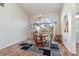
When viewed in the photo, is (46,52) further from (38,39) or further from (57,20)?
(57,20)

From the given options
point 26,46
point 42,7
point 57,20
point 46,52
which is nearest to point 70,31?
point 57,20

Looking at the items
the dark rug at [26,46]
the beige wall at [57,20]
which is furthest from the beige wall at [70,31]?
the dark rug at [26,46]

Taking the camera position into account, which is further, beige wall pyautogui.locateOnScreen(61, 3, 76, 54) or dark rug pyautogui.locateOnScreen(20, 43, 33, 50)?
dark rug pyautogui.locateOnScreen(20, 43, 33, 50)

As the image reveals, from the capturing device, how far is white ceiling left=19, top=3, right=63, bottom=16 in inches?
82.1

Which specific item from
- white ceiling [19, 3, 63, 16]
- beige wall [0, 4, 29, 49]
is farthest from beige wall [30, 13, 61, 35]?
beige wall [0, 4, 29, 49]

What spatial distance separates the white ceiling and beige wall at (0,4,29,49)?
0.49 feet

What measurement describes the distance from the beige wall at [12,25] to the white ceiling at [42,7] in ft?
0.49

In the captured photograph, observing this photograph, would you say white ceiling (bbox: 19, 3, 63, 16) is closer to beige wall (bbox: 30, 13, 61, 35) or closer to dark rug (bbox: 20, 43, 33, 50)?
beige wall (bbox: 30, 13, 61, 35)

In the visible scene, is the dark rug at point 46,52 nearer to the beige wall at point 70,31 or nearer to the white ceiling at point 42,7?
the beige wall at point 70,31

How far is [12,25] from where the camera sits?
2.18m

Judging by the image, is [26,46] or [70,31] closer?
[70,31]

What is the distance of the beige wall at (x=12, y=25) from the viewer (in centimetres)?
208

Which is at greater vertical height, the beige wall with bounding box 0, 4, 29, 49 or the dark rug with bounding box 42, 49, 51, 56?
the beige wall with bounding box 0, 4, 29, 49

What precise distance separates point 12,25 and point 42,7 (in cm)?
72
